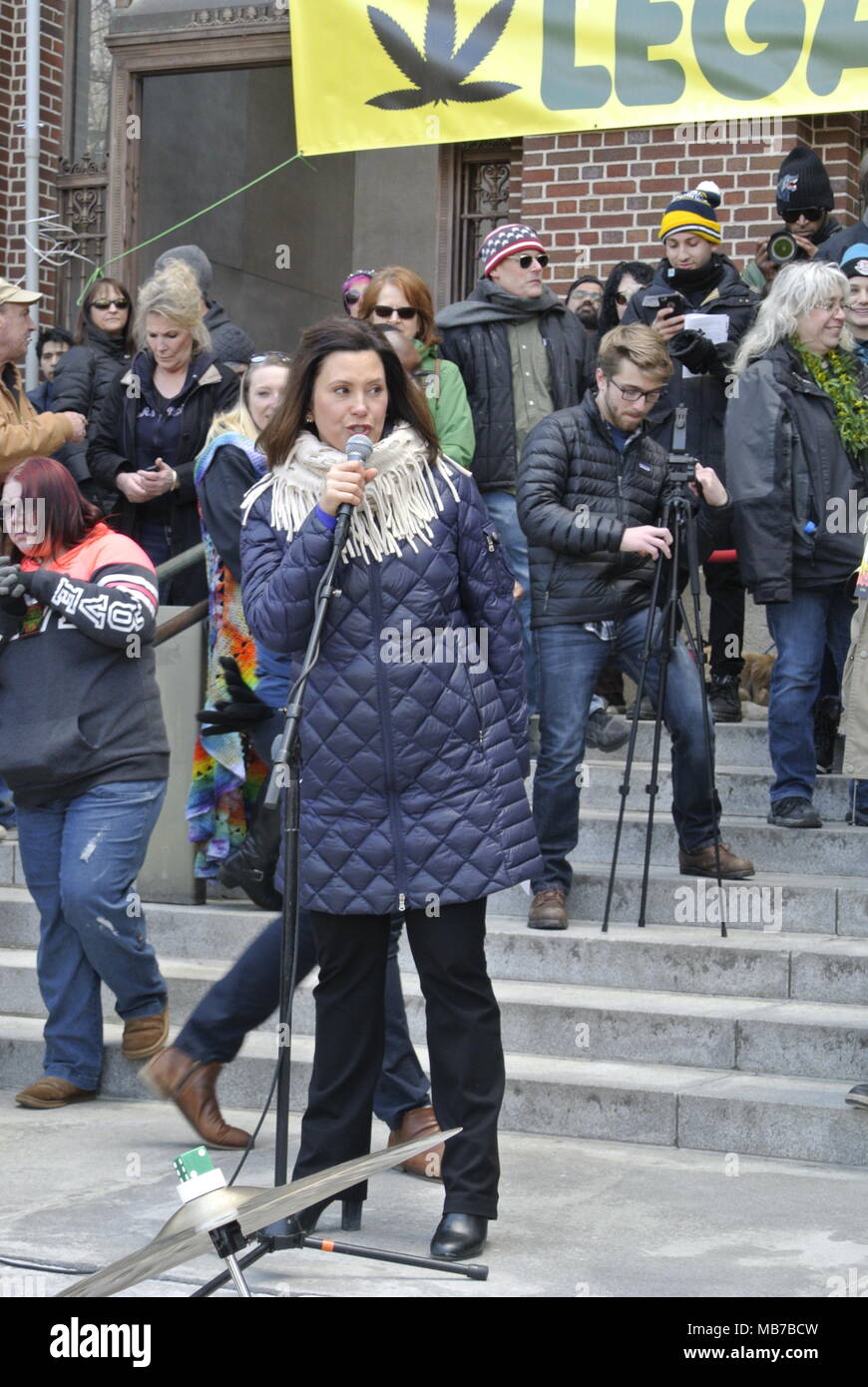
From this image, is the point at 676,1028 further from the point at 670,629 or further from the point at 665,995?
the point at 670,629

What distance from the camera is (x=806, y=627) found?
6.83m

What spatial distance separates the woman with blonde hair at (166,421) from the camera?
24.6ft

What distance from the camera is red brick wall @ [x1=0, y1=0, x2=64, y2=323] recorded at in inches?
445

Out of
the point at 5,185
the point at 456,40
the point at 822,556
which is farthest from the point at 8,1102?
the point at 5,185

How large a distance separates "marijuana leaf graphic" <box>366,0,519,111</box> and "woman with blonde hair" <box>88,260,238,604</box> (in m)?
1.64

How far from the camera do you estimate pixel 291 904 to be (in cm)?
375

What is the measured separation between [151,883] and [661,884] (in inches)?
74.0

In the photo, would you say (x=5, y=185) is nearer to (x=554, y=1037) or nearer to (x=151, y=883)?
(x=151, y=883)

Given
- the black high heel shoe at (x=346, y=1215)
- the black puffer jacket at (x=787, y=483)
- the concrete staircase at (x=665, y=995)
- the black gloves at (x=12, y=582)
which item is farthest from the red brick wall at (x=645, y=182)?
the black high heel shoe at (x=346, y=1215)

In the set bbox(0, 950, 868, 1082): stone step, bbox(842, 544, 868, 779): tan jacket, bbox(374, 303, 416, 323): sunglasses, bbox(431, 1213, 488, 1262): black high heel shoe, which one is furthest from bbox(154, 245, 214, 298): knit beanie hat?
bbox(431, 1213, 488, 1262): black high heel shoe

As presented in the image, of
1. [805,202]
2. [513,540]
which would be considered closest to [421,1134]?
[513,540]

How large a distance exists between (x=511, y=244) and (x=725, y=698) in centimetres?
205

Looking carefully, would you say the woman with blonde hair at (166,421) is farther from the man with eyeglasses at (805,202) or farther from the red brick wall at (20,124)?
the red brick wall at (20,124)
